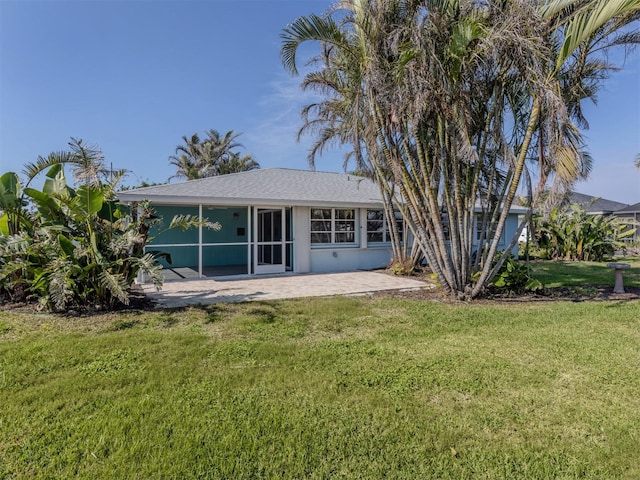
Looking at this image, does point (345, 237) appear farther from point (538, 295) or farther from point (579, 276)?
point (579, 276)

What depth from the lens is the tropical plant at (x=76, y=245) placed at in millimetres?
6609

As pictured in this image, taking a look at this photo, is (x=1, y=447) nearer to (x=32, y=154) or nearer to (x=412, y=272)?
(x=32, y=154)

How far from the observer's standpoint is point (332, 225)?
13727mm

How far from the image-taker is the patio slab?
27.6ft

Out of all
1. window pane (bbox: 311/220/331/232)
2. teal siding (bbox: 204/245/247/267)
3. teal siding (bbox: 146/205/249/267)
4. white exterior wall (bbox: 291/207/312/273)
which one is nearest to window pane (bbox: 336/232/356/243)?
window pane (bbox: 311/220/331/232)

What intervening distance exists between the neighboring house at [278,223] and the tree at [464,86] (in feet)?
15.2

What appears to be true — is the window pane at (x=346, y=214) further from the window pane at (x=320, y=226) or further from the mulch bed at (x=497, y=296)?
the mulch bed at (x=497, y=296)

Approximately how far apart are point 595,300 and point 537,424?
22.8 ft

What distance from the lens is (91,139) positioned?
782 cm

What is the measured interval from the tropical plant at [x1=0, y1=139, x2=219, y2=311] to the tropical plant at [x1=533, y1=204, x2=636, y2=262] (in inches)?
677

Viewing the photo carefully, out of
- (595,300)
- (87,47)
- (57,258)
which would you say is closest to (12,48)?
(87,47)

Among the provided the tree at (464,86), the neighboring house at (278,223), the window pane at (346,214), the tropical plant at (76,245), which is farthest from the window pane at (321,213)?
→ the tropical plant at (76,245)

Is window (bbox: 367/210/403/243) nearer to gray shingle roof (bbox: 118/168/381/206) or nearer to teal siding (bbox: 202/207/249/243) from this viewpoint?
gray shingle roof (bbox: 118/168/381/206)

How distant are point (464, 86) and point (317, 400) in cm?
691
